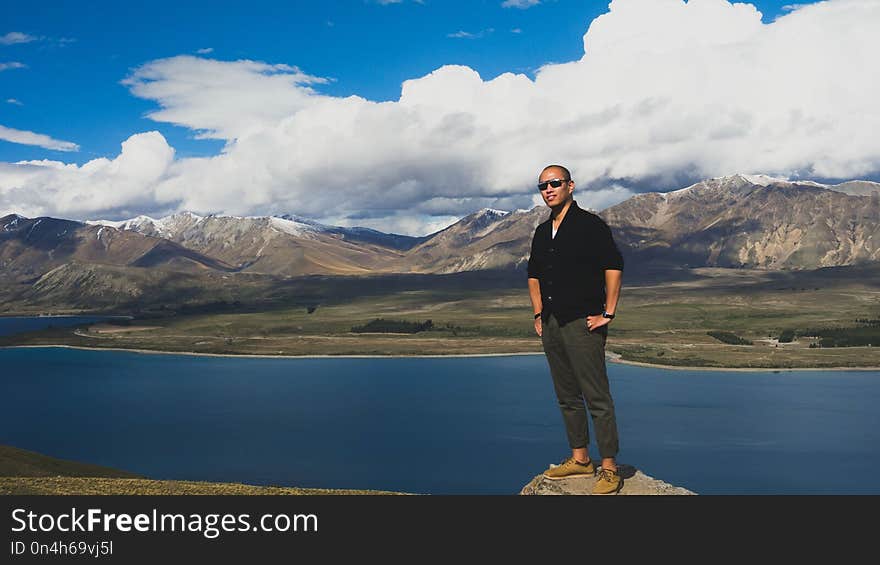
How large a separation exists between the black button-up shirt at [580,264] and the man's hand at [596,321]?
8 centimetres

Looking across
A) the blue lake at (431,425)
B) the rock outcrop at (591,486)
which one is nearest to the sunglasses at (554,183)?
the rock outcrop at (591,486)

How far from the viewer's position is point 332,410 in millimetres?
99125

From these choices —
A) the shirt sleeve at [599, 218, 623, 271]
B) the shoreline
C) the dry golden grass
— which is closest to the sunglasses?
the shirt sleeve at [599, 218, 623, 271]

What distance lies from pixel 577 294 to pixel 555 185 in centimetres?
157

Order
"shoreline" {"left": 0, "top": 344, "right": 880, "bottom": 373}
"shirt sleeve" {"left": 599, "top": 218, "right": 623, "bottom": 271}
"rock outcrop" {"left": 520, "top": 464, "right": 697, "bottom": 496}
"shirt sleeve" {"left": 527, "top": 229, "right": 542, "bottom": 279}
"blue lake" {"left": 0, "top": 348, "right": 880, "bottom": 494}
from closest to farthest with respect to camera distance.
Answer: "shirt sleeve" {"left": 599, "top": 218, "right": 623, "bottom": 271}
"shirt sleeve" {"left": 527, "top": 229, "right": 542, "bottom": 279}
"rock outcrop" {"left": 520, "top": 464, "right": 697, "bottom": 496}
"blue lake" {"left": 0, "top": 348, "right": 880, "bottom": 494}
"shoreline" {"left": 0, "top": 344, "right": 880, "bottom": 373}

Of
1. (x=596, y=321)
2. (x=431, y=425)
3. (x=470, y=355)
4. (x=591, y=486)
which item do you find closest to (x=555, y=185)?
(x=596, y=321)

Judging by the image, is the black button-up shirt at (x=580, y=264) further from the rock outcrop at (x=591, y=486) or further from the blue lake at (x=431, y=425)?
the blue lake at (x=431, y=425)

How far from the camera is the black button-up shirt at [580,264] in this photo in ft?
33.5

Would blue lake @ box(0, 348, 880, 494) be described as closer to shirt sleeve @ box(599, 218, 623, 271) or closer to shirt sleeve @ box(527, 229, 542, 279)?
shirt sleeve @ box(527, 229, 542, 279)

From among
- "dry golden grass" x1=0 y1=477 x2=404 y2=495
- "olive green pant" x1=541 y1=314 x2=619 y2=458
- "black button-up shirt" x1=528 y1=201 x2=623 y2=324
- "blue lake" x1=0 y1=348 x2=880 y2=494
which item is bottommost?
"blue lake" x1=0 y1=348 x2=880 y2=494

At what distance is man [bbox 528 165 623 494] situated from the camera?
10234mm

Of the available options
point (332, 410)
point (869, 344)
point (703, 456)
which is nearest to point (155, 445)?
point (332, 410)

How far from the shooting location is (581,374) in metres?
10.5
